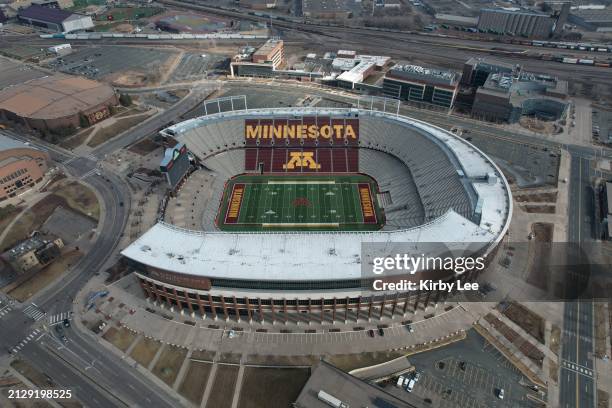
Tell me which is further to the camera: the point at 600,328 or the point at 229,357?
the point at 600,328

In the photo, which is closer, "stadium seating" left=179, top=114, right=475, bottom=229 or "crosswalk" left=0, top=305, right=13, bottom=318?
"crosswalk" left=0, top=305, right=13, bottom=318

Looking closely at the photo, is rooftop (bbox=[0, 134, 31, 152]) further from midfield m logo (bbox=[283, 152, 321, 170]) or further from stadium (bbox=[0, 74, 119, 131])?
midfield m logo (bbox=[283, 152, 321, 170])

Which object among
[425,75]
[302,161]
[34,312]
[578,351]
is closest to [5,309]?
[34,312]

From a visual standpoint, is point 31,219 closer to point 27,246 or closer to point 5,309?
point 27,246

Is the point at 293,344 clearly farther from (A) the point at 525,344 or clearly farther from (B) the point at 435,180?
(B) the point at 435,180

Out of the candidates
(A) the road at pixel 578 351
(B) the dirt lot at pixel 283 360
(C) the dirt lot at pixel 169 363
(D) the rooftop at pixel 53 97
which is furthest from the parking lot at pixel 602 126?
(D) the rooftop at pixel 53 97

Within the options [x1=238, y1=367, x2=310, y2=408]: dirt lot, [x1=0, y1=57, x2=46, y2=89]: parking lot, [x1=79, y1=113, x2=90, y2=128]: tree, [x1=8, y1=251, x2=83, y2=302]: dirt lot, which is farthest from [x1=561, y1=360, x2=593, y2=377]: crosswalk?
[x1=0, y1=57, x2=46, y2=89]: parking lot

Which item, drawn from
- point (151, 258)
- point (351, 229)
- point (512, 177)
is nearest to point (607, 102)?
point (512, 177)

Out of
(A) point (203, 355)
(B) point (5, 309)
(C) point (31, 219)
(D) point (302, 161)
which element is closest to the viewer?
(A) point (203, 355)
